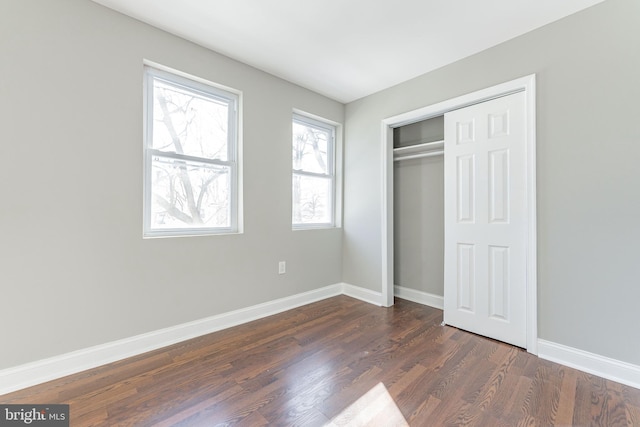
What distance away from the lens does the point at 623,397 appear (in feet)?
5.33

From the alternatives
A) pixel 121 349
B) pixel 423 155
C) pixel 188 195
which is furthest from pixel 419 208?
pixel 121 349

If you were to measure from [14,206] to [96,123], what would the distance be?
2.35 ft

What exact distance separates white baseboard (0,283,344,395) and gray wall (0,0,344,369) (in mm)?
54

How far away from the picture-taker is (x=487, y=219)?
96.0 inches

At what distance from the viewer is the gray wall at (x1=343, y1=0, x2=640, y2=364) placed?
178 cm

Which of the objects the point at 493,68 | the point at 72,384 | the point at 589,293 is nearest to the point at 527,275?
the point at 589,293

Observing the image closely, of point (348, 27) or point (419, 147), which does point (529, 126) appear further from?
Answer: point (348, 27)

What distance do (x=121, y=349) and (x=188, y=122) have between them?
1.90 metres

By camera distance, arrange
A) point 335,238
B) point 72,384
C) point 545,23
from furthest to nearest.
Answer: point 335,238
point 545,23
point 72,384

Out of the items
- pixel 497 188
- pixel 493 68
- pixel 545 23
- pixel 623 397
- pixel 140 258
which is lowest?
pixel 623 397

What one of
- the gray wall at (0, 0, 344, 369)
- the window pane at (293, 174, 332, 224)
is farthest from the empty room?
the window pane at (293, 174, 332, 224)

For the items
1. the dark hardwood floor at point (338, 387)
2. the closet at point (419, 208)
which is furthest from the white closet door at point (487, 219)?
the closet at point (419, 208)

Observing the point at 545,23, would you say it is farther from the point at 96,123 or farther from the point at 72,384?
the point at 72,384

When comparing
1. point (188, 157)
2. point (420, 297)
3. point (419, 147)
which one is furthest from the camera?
point (420, 297)
